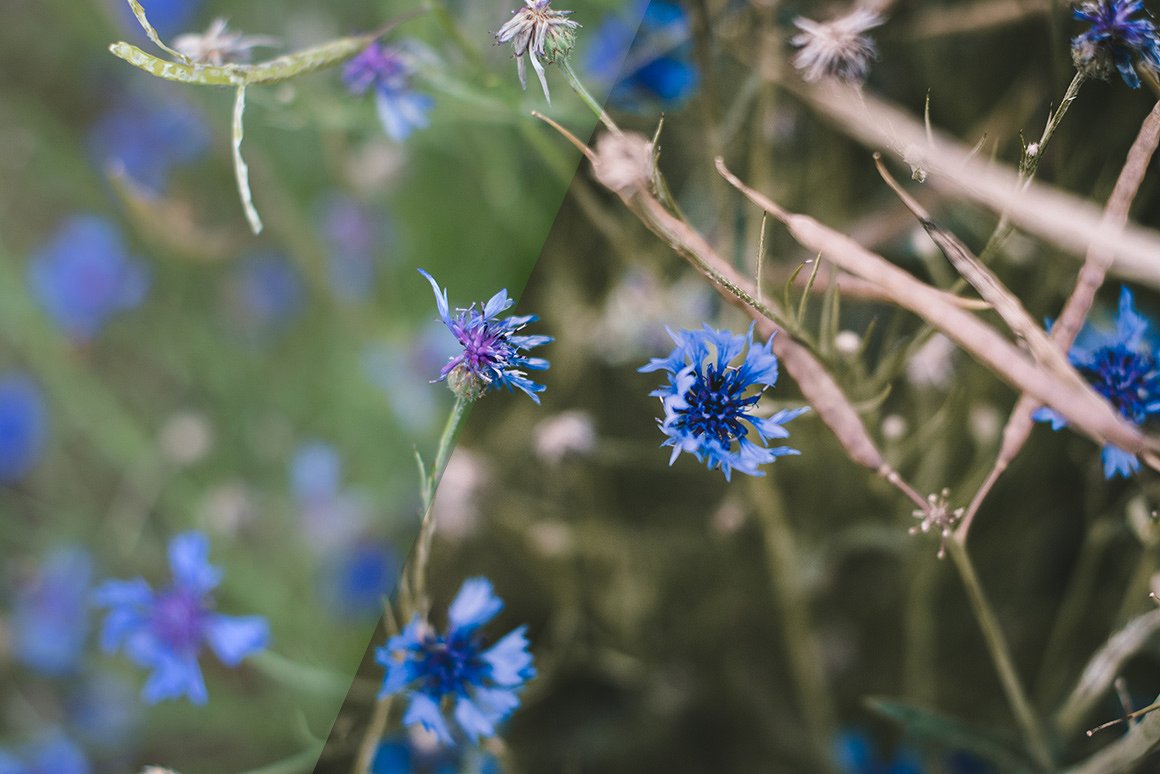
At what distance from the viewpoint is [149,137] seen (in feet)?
3.39

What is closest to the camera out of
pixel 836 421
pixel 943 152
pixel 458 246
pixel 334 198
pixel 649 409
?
pixel 836 421

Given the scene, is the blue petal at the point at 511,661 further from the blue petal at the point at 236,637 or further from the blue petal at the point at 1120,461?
the blue petal at the point at 1120,461

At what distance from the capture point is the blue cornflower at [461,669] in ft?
1.37

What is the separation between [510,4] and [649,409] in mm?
289

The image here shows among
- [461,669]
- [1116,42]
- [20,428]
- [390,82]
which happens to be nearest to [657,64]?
[390,82]

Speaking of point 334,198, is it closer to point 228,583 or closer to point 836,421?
point 228,583

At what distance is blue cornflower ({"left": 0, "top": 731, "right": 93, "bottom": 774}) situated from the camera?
76cm

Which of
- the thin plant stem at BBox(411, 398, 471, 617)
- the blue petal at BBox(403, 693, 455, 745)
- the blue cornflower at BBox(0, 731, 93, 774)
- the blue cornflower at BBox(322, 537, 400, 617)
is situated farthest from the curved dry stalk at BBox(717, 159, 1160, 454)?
the blue cornflower at BBox(0, 731, 93, 774)

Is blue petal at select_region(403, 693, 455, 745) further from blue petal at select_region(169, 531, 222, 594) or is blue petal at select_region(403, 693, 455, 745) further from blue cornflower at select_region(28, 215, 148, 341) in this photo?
blue cornflower at select_region(28, 215, 148, 341)

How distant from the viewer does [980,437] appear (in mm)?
569

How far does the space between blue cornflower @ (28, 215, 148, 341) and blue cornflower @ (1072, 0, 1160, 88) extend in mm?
853

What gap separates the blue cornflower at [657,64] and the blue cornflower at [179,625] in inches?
14.7

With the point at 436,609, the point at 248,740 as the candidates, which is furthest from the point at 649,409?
the point at 248,740

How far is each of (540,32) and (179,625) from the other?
0.38 m
